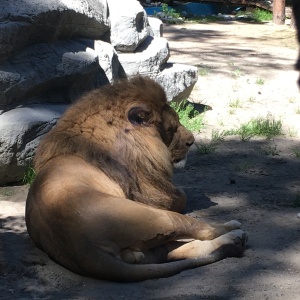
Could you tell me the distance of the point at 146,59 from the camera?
735 centimetres

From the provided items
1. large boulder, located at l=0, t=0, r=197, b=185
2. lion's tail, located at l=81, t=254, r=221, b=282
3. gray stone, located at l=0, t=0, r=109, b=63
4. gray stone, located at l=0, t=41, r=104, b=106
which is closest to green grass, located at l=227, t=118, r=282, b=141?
large boulder, located at l=0, t=0, r=197, b=185

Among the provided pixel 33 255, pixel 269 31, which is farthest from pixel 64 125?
pixel 269 31

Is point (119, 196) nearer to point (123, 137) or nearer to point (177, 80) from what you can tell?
point (123, 137)

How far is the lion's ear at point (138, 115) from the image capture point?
443 cm

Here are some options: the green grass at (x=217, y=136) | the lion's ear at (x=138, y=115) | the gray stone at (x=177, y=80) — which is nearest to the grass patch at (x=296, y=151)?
the green grass at (x=217, y=136)

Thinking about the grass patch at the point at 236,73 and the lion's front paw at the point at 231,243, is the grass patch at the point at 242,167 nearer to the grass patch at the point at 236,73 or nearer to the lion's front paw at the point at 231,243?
the lion's front paw at the point at 231,243

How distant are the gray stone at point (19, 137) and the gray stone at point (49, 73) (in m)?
0.16

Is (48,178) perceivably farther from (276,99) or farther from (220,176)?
(276,99)

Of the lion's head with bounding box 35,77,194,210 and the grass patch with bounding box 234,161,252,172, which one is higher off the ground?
the lion's head with bounding box 35,77,194,210

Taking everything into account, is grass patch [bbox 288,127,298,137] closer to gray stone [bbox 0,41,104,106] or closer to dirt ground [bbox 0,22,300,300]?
dirt ground [bbox 0,22,300,300]

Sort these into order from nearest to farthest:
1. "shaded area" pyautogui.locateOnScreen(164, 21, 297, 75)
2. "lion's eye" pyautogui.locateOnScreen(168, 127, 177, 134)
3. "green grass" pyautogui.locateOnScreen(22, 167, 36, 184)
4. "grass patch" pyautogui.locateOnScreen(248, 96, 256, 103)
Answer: "lion's eye" pyautogui.locateOnScreen(168, 127, 177, 134) → "green grass" pyautogui.locateOnScreen(22, 167, 36, 184) → "grass patch" pyautogui.locateOnScreen(248, 96, 256, 103) → "shaded area" pyautogui.locateOnScreen(164, 21, 297, 75)

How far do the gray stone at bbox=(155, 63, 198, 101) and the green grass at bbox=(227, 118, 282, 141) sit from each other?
31.5 inches

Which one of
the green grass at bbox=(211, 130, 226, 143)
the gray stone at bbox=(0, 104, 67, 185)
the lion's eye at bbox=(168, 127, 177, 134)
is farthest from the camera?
the green grass at bbox=(211, 130, 226, 143)

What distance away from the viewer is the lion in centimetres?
367
